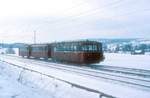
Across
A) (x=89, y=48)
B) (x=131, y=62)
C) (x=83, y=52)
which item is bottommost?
(x=131, y=62)

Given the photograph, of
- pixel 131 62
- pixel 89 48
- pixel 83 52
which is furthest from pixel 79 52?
pixel 131 62

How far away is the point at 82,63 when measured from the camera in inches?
1190

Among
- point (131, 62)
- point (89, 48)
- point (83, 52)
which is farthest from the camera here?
point (131, 62)

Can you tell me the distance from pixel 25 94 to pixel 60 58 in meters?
24.4

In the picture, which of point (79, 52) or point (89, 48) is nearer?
point (79, 52)

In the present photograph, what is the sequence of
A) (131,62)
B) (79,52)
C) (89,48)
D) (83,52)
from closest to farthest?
1. (83,52)
2. (79,52)
3. (89,48)
4. (131,62)

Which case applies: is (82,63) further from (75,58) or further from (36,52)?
(36,52)

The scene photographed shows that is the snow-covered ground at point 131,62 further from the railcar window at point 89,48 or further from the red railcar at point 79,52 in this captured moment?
the railcar window at point 89,48

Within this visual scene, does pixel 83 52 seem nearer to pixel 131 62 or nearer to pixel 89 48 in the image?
pixel 89 48

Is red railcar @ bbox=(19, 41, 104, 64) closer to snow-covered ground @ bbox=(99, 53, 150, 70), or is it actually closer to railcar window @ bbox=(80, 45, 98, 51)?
railcar window @ bbox=(80, 45, 98, 51)

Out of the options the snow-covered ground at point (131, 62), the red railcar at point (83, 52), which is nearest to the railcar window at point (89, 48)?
the red railcar at point (83, 52)

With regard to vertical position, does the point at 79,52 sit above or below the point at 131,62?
above

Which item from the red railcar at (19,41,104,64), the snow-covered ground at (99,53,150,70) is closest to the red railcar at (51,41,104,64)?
the red railcar at (19,41,104,64)

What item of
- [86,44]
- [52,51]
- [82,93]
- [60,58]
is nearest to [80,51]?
[86,44]
